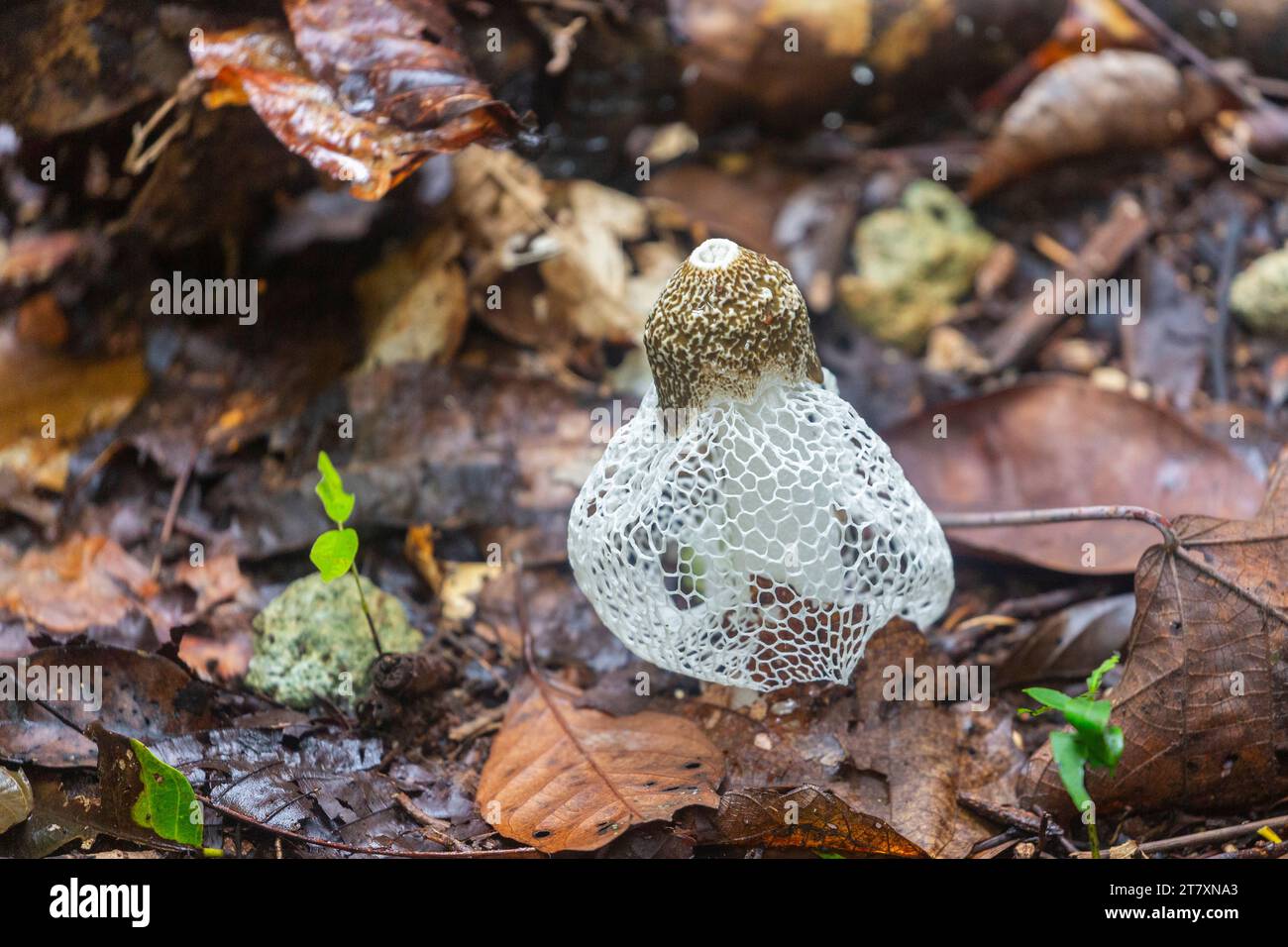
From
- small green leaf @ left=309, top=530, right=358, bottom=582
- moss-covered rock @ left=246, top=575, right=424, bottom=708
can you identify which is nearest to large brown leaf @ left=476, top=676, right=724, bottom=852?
moss-covered rock @ left=246, top=575, right=424, bottom=708

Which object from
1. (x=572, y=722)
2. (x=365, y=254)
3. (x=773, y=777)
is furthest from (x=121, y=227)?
(x=773, y=777)

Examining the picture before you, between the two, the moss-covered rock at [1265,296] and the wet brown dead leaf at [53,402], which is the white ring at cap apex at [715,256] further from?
the moss-covered rock at [1265,296]

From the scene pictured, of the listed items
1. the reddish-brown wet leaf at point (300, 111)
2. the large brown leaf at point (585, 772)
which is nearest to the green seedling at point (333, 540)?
the large brown leaf at point (585, 772)

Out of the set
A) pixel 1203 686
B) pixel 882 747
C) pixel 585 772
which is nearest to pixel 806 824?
pixel 882 747

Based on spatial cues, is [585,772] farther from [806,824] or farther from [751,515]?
[751,515]
